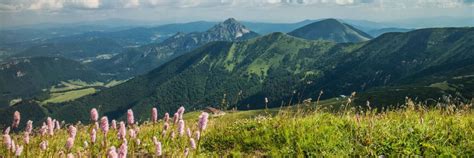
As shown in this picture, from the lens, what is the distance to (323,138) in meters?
7.72

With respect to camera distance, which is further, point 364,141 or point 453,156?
point 364,141

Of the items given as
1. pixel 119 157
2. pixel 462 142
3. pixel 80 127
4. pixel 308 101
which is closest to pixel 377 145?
pixel 462 142

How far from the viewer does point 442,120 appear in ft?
26.9

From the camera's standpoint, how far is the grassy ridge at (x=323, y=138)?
6844mm

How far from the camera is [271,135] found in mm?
8508

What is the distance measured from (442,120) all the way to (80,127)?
853 cm

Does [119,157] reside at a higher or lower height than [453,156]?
higher

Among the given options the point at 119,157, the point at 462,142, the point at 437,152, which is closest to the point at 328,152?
the point at 437,152

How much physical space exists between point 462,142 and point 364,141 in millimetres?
1483

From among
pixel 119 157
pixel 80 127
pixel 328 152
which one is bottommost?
pixel 80 127

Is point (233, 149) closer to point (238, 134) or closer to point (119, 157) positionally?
point (238, 134)

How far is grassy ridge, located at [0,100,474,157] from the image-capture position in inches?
269

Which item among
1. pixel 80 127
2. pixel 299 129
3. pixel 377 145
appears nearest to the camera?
pixel 377 145

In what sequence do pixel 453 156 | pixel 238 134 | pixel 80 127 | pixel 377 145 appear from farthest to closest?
pixel 80 127 < pixel 238 134 < pixel 377 145 < pixel 453 156
